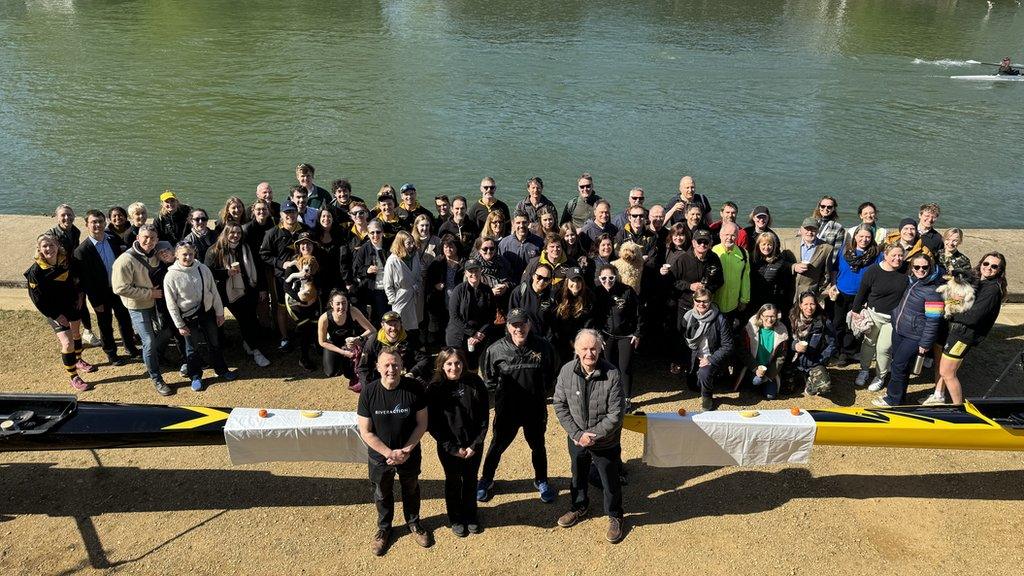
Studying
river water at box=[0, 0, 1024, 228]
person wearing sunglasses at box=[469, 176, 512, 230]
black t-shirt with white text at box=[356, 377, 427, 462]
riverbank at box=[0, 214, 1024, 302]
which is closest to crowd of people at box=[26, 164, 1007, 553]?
person wearing sunglasses at box=[469, 176, 512, 230]

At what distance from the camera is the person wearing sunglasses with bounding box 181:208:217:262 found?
306 inches

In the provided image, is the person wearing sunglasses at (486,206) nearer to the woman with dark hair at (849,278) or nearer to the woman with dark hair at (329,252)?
the woman with dark hair at (329,252)

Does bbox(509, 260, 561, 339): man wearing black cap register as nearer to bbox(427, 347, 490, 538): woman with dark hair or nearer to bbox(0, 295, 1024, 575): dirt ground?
bbox(0, 295, 1024, 575): dirt ground

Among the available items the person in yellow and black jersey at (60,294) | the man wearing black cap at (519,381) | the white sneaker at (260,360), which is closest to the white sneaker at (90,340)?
the person in yellow and black jersey at (60,294)

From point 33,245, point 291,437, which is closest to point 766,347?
point 291,437

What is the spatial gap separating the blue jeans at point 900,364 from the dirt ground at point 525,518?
2.79 ft

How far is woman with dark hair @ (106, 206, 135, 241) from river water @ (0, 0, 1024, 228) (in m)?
9.08

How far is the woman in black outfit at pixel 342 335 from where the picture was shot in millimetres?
7109

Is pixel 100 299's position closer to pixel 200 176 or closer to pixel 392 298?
pixel 392 298

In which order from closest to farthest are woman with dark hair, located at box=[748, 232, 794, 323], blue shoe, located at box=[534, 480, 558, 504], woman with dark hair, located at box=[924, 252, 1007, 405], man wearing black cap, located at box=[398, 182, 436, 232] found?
blue shoe, located at box=[534, 480, 558, 504] < woman with dark hair, located at box=[924, 252, 1007, 405] < woman with dark hair, located at box=[748, 232, 794, 323] < man wearing black cap, located at box=[398, 182, 436, 232]

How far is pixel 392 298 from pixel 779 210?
40.0 ft

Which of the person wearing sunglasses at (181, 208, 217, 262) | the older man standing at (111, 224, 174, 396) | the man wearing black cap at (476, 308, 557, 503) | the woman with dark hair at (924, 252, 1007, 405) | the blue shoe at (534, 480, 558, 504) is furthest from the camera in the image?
the person wearing sunglasses at (181, 208, 217, 262)

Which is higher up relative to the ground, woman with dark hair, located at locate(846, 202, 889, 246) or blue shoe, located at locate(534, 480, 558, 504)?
woman with dark hair, located at locate(846, 202, 889, 246)

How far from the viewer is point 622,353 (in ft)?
23.2
